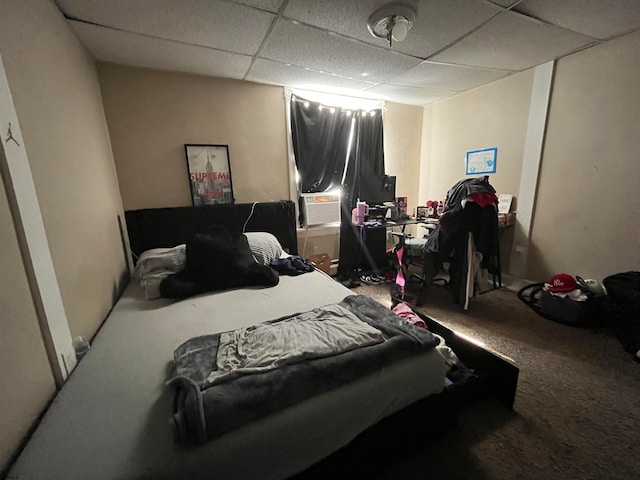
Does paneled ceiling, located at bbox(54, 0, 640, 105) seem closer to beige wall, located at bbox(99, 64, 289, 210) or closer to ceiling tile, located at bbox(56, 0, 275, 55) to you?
ceiling tile, located at bbox(56, 0, 275, 55)

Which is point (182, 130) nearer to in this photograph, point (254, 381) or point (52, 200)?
point (52, 200)

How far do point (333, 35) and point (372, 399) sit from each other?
2.29m

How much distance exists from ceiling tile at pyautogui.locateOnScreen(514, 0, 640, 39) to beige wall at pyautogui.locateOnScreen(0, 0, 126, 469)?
2.70 m

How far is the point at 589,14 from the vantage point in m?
1.67

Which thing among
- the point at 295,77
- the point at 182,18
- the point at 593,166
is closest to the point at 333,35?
the point at 295,77

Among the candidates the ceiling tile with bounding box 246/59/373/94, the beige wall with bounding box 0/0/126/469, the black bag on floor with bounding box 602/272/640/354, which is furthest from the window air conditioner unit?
the black bag on floor with bounding box 602/272/640/354

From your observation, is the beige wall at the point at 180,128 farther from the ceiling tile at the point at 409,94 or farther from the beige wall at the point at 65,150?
the ceiling tile at the point at 409,94

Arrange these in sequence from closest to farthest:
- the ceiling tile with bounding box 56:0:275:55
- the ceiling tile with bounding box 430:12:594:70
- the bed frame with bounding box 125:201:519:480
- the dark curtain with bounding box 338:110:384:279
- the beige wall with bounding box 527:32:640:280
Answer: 1. the bed frame with bounding box 125:201:519:480
2. the ceiling tile with bounding box 56:0:275:55
3. the ceiling tile with bounding box 430:12:594:70
4. the beige wall with bounding box 527:32:640:280
5. the dark curtain with bounding box 338:110:384:279

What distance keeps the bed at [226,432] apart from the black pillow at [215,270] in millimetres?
140

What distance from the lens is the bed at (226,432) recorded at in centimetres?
68

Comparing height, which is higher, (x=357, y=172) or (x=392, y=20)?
Answer: (x=392, y=20)

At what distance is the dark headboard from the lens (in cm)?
235

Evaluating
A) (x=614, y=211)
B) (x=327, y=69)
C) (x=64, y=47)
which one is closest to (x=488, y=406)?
(x=614, y=211)

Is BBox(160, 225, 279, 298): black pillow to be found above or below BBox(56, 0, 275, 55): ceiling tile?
below
